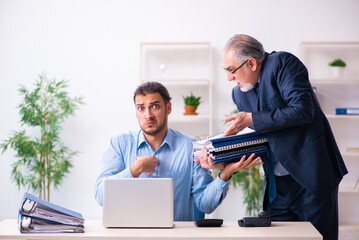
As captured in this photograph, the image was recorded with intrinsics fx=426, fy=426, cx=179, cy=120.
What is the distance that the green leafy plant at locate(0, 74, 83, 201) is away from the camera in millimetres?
4445

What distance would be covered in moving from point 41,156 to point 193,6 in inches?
91.3

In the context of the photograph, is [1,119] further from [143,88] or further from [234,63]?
[234,63]

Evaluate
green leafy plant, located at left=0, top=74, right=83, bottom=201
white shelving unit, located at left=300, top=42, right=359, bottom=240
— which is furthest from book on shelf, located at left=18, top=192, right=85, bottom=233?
white shelving unit, located at left=300, top=42, right=359, bottom=240

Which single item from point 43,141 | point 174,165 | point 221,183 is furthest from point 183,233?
point 43,141

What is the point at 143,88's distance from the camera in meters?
2.36

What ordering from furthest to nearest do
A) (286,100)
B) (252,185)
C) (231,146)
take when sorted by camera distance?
(252,185) → (286,100) → (231,146)

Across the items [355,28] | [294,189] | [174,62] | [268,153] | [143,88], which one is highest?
[355,28]

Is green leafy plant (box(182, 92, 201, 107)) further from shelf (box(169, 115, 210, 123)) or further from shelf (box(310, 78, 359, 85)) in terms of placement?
shelf (box(310, 78, 359, 85))

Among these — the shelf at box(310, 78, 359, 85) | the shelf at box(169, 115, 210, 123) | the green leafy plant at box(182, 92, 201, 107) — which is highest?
the shelf at box(310, 78, 359, 85)

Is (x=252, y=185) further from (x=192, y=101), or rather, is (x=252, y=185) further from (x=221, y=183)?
(x=221, y=183)

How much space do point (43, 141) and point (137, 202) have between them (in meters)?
3.06

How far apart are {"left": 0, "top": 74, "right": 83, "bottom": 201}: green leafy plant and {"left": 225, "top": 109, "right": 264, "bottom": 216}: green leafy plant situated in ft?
5.95

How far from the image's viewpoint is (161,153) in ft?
7.66

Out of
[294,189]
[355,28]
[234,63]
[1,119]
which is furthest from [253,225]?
[1,119]
